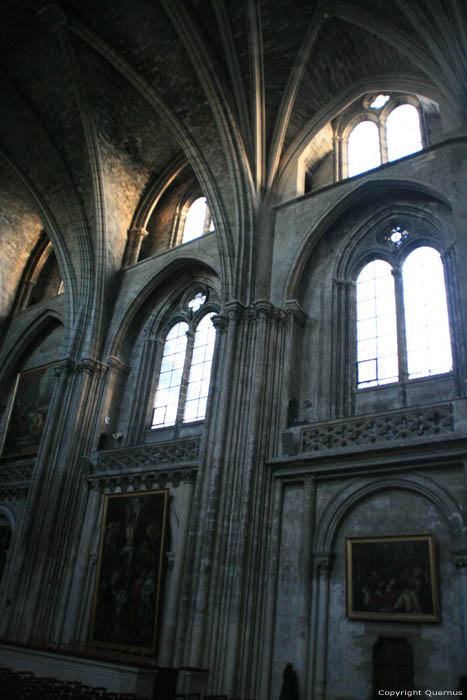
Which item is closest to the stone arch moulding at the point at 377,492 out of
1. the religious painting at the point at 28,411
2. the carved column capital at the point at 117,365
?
the carved column capital at the point at 117,365

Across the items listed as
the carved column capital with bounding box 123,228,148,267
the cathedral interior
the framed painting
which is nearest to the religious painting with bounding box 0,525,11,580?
the cathedral interior

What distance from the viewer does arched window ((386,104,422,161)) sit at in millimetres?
14867

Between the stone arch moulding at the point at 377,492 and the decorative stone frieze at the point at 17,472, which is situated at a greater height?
the decorative stone frieze at the point at 17,472

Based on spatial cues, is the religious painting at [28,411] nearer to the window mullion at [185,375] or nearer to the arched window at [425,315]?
the window mullion at [185,375]

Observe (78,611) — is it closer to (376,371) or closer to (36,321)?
(376,371)

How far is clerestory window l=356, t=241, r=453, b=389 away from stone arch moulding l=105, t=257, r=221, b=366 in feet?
17.1

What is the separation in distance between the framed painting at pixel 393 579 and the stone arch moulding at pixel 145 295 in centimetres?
920

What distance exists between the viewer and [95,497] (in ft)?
A: 47.7

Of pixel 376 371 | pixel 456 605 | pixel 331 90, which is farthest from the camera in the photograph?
pixel 331 90

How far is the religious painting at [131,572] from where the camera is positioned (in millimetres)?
12078

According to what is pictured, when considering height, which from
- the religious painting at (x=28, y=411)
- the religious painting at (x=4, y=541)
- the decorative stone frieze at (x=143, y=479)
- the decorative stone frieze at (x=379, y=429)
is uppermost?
the religious painting at (x=28, y=411)

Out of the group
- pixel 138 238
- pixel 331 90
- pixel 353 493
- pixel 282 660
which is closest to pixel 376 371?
pixel 353 493

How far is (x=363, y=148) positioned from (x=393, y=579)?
10847 mm

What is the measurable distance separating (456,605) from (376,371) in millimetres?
4806
